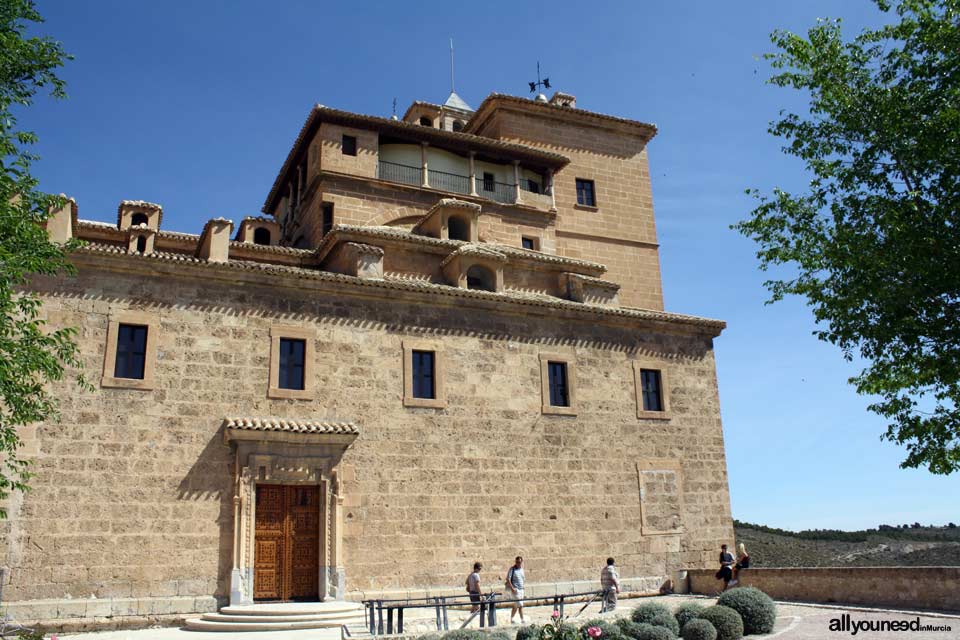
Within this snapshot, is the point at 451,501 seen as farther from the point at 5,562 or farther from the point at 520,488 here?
the point at 5,562

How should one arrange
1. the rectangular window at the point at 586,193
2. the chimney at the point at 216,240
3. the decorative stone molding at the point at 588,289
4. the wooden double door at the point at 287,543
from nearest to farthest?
the wooden double door at the point at 287,543 → the chimney at the point at 216,240 → the decorative stone molding at the point at 588,289 → the rectangular window at the point at 586,193

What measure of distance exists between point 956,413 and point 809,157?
4987mm

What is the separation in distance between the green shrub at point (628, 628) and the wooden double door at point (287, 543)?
238 inches

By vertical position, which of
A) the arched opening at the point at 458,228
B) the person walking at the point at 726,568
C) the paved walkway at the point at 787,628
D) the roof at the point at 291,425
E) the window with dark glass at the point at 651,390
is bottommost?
the paved walkway at the point at 787,628

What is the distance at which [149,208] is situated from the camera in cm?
2052

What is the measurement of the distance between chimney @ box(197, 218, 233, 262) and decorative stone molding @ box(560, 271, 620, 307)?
860 centimetres

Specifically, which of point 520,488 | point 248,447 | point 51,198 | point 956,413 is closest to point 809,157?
point 956,413

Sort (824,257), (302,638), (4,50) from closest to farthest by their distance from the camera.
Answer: (4,50), (302,638), (824,257)

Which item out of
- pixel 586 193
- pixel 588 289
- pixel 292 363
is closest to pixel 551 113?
pixel 586 193

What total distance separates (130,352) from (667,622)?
10.3 m

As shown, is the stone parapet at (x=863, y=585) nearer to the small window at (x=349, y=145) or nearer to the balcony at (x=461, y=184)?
the balcony at (x=461, y=184)

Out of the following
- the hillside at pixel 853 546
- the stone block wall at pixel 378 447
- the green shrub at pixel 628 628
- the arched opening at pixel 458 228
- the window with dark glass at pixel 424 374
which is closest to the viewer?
the green shrub at pixel 628 628

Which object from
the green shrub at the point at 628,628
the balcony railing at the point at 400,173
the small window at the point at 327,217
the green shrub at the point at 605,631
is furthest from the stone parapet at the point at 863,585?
the balcony railing at the point at 400,173

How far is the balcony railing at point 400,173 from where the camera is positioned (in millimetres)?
22891
